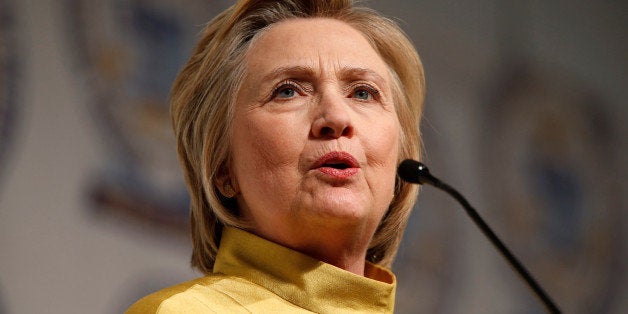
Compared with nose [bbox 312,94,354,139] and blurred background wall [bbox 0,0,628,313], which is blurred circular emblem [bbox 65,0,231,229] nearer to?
blurred background wall [bbox 0,0,628,313]

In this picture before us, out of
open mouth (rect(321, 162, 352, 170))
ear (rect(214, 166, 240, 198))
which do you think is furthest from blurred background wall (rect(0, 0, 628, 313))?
open mouth (rect(321, 162, 352, 170))

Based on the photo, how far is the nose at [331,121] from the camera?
1.59m

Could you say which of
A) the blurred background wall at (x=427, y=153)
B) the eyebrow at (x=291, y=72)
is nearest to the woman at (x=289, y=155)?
the eyebrow at (x=291, y=72)

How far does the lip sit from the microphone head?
0.08 meters

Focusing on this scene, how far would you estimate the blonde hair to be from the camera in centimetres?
174

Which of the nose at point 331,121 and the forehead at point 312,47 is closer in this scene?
the nose at point 331,121

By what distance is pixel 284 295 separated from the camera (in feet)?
5.25

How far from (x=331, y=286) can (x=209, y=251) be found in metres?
0.32

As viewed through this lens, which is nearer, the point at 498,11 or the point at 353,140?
the point at 353,140

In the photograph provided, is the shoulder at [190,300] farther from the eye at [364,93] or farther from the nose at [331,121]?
the eye at [364,93]

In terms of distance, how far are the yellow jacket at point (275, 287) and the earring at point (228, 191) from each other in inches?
3.2

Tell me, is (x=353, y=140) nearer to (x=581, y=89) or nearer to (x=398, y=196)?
(x=398, y=196)

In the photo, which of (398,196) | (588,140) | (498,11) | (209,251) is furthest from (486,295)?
(209,251)

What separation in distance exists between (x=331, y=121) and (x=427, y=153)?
1.43 m
